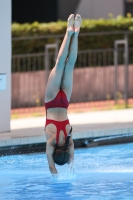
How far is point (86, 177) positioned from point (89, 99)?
8.54 metres

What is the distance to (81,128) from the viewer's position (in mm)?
9922

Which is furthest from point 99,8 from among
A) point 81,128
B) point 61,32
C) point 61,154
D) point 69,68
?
point 61,154

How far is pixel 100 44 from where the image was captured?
17.2 meters

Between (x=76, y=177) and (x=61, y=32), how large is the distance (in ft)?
32.2

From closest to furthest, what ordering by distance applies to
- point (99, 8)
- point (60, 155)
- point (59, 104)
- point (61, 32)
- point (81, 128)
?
point (60, 155)
point (59, 104)
point (81, 128)
point (61, 32)
point (99, 8)

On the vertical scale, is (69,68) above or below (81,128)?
above

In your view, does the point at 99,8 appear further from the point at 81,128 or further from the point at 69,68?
the point at 69,68

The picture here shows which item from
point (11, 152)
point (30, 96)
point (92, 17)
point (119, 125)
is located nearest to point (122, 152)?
point (119, 125)

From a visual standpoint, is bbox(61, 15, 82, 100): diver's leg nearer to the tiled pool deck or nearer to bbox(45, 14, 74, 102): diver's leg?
bbox(45, 14, 74, 102): diver's leg

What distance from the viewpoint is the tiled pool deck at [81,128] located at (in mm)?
8953

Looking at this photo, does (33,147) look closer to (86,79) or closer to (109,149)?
(109,149)

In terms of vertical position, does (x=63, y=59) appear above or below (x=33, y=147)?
above

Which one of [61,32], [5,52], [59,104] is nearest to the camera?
[59,104]

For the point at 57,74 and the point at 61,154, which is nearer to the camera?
the point at 61,154
